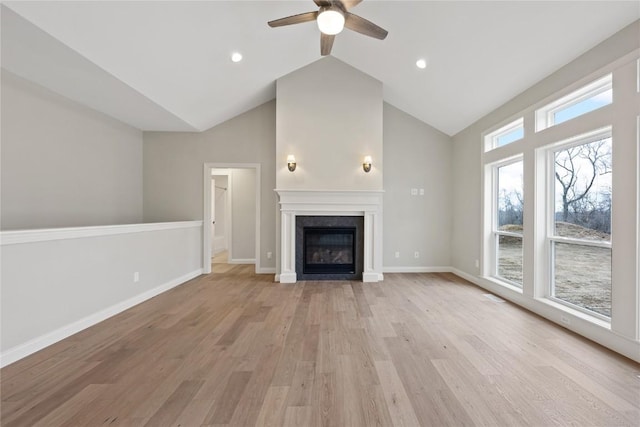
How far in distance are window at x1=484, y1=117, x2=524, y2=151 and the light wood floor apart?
2.34 meters

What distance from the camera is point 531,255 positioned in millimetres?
3279

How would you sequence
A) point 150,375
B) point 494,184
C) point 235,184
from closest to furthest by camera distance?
point 150,375 → point 494,184 → point 235,184

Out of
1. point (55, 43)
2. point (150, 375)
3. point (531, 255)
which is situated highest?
point (55, 43)

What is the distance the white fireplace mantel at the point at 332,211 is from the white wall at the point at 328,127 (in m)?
0.14

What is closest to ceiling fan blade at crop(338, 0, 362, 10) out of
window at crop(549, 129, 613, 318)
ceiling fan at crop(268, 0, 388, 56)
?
ceiling fan at crop(268, 0, 388, 56)

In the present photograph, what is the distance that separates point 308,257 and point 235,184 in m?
2.79

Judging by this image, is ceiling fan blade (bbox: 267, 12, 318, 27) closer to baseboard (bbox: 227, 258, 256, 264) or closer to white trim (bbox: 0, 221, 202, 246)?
white trim (bbox: 0, 221, 202, 246)

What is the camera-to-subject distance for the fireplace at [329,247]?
4.77 meters

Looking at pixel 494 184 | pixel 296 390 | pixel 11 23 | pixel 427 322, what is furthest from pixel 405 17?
pixel 296 390

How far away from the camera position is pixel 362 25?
2658 mm

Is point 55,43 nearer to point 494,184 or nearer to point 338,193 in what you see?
point 338,193

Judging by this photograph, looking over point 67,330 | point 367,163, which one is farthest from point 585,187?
point 67,330

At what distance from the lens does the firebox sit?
15.8ft

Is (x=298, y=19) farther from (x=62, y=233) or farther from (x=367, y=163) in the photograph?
(x=62, y=233)
